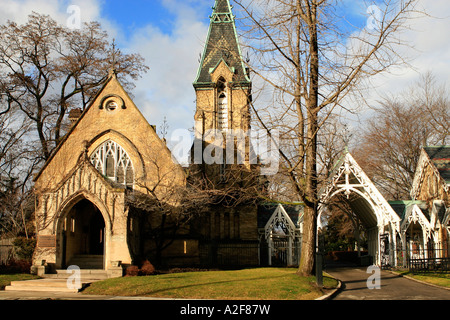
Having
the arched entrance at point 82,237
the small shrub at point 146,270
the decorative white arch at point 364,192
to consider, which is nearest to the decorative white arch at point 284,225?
the decorative white arch at point 364,192

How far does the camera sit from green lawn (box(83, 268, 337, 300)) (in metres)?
16.9

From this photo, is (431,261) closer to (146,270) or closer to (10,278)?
(146,270)

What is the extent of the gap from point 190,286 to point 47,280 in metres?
6.97

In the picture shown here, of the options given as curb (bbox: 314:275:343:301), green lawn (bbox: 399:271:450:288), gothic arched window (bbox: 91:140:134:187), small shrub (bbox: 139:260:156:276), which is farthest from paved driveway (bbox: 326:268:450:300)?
gothic arched window (bbox: 91:140:134:187)

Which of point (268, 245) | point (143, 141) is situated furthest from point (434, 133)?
point (143, 141)

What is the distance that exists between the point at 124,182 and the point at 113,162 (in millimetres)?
1643

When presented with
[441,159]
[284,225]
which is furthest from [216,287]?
[441,159]

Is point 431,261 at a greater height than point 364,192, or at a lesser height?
lesser

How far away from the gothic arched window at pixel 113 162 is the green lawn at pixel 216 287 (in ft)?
33.4

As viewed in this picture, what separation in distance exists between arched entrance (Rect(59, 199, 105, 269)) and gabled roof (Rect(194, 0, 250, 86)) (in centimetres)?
1244

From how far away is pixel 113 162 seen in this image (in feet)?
99.3

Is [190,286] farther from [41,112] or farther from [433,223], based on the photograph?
[41,112]

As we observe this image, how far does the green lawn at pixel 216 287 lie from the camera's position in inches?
667

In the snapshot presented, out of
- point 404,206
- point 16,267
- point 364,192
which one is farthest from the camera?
point 404,206
